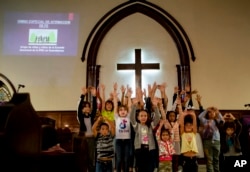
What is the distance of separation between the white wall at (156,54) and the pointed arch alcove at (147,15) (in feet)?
0.31

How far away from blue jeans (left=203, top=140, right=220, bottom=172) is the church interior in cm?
193

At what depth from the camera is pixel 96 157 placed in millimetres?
3340

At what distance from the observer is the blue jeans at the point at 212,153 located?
354 centimetres

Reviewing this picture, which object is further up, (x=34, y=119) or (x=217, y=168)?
(x=34, y=119)

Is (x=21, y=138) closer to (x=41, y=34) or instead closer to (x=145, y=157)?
(x=145, y=157)

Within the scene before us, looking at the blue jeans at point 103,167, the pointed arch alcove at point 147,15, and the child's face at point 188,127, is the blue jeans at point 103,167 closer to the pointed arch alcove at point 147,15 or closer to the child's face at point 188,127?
the child's face at point 188,127

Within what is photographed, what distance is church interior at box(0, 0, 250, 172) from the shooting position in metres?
5.67

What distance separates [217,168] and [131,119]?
1174 mm

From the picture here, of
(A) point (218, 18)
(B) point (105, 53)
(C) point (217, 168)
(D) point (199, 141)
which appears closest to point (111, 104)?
(D) point (199, 141)

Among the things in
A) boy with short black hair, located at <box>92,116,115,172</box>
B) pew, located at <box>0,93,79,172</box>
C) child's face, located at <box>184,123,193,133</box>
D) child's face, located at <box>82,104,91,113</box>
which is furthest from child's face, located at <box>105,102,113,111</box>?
pew, located at <box>0,93,79,172</box>

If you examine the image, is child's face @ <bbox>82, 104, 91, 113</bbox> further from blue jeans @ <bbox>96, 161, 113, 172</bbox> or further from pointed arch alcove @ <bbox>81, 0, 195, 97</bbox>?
pointed arch alcove @ <bbox>81, 0, 195, 97</bbox>

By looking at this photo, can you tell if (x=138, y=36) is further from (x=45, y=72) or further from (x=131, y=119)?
(x=131, y=119)

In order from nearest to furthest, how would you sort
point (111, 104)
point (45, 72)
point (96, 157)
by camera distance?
point (96, 157) → point (111, 104) → point (45, 72)

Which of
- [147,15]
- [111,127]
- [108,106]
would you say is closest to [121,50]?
[147,15]
